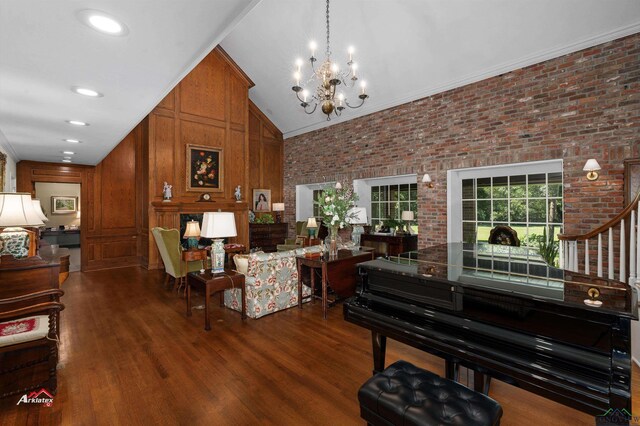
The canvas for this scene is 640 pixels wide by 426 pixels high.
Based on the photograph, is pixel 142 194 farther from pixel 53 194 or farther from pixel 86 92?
pixel 53 194

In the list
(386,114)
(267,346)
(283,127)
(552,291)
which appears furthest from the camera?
(283,127)

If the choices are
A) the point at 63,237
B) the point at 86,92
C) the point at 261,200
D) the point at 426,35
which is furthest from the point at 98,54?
the point at 63,237

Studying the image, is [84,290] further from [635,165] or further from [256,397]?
[635,165]

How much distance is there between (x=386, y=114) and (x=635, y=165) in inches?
153

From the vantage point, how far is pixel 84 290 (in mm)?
4871

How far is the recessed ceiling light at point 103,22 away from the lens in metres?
1.53

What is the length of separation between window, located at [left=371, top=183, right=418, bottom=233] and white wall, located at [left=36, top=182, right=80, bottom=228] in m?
9.89

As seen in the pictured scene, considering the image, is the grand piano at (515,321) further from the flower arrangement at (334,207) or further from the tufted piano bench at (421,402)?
the flower arrangement at (334,207)

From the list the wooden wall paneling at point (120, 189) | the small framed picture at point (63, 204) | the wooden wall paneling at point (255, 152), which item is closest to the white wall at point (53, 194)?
the small framed picture at point (63, 204)

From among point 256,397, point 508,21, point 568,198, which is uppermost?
point 508,21

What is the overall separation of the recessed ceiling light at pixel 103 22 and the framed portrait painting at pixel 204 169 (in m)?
5.54

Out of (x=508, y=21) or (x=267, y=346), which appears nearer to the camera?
(x=267, y=346)

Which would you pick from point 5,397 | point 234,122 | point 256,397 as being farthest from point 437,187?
point 5,397

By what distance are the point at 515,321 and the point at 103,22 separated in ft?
8.70
